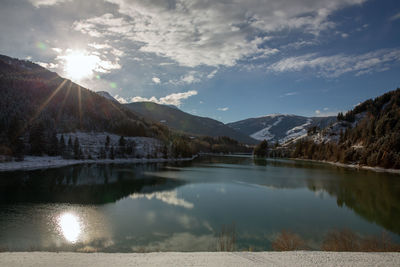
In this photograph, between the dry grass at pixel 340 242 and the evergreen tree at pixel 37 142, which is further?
the evergreen tree at pixel 37 142

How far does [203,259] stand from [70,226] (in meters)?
13.9

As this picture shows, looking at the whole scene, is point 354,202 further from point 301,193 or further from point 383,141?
point 383,141

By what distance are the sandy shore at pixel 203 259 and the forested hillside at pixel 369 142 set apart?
84273 mm

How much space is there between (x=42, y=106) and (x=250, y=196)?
136 meters

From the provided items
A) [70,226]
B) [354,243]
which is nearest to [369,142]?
[354,243]

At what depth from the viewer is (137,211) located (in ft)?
83.5

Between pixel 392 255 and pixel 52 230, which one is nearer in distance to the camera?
pixel 392 255

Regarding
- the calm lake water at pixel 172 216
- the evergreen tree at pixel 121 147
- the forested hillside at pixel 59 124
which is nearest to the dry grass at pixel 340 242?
the calm lake water at pixel 172 216

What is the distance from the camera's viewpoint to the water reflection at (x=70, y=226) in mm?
17261

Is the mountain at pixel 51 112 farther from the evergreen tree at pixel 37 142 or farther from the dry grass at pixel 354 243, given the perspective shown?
the dry grass at pixel 354 243

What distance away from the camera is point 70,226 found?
19516mm

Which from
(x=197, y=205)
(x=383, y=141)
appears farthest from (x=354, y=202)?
(x=383, y=141)

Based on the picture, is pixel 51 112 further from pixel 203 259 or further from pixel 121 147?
pixel 203 259

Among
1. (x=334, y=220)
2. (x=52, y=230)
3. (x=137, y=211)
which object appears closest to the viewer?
(x=52, y=230)
